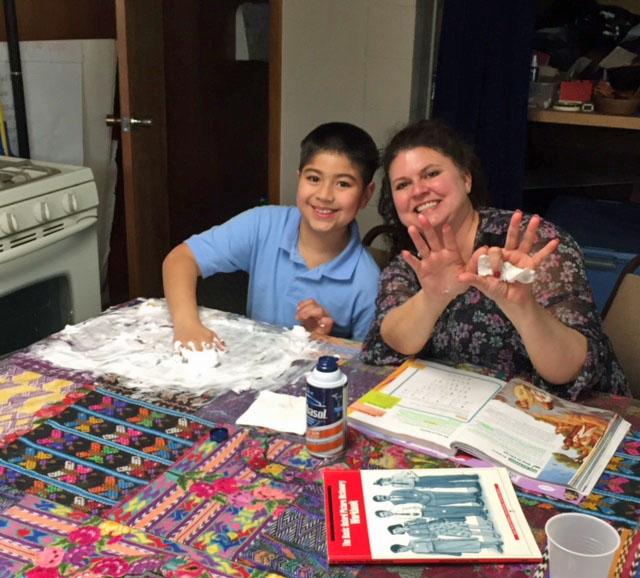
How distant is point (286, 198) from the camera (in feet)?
11.0

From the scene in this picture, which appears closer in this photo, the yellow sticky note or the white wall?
the yellow sticky note

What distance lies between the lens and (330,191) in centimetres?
171

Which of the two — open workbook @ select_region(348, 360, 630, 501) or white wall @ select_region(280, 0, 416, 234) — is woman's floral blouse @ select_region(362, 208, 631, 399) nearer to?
open workbook @ select_region(348, 360, 630, 501)

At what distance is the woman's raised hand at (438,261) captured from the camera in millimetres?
1261

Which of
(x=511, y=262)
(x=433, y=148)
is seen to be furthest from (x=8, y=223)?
(x=511, y=262)

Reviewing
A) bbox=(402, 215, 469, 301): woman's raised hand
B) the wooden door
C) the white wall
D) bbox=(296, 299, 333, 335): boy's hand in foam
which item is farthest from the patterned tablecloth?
the white wall

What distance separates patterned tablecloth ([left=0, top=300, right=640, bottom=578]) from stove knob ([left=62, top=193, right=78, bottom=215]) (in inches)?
36.2

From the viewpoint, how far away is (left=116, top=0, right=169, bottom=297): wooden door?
8.90 feet

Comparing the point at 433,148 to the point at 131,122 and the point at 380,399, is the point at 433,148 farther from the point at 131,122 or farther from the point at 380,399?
the point at 131,122

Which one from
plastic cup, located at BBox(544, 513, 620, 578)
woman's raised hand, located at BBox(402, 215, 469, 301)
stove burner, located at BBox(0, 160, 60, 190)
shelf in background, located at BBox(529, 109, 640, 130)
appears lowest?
plastic cup, located at BBox(544, 513, 620, 578)

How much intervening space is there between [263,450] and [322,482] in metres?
0.12

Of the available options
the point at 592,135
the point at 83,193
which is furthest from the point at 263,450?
the point at 592,135

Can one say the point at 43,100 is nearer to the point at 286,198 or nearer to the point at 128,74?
the point at 128,74

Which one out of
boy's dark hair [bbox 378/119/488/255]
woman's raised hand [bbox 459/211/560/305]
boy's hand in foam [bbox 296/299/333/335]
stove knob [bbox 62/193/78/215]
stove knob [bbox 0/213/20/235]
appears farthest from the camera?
stove knob [bbox 62/193/78/215]
